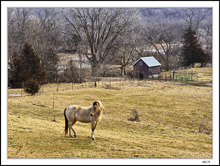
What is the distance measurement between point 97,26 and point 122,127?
38.4m

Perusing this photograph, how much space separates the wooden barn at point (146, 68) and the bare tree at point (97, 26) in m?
7.76

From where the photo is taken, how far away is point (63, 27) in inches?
2277

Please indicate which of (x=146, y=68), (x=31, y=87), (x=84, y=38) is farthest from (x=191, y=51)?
(x=31, y=87)

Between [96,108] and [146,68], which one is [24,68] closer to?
[146,68]

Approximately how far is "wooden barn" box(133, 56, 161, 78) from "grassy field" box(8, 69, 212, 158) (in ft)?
38.5

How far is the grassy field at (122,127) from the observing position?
12.2 m

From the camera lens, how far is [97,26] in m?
55.0

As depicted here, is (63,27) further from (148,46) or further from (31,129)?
(31,129)

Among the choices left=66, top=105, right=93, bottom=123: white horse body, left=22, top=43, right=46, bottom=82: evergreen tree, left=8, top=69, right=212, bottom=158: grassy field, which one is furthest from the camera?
left=22, top=43, right=46, bottom=82: evergreen tree

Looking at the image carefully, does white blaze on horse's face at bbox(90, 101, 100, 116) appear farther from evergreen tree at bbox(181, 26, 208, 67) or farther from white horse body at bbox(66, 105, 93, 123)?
evergreen tree at bbox(181, 26, 208, 67)

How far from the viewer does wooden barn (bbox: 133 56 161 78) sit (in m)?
50.3

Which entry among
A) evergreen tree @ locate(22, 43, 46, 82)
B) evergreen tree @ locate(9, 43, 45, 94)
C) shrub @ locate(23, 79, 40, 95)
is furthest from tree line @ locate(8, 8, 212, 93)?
shrub @ locate(23, 79, 40, 95)

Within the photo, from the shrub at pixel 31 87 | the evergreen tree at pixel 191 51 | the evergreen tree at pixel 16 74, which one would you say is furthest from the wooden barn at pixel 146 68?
the shrub at pixel 31 87

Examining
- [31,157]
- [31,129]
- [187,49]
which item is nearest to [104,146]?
A: [31,157]
